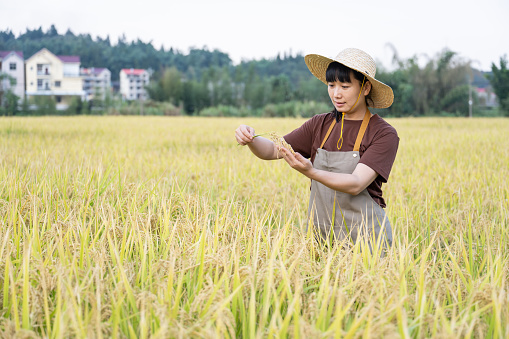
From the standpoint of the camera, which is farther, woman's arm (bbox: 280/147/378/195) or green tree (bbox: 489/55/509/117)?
green tree (bbox: 489/55/509/117)

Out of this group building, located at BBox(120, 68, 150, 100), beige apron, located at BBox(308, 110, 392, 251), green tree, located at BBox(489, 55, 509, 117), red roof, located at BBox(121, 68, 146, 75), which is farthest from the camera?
building, located at BBox(120, 68, 150, 100)

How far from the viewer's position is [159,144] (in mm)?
7008

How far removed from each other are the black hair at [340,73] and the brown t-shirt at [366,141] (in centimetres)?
19

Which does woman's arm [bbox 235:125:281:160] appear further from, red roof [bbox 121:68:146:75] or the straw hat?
red roof [bbox 121:68:146:75]

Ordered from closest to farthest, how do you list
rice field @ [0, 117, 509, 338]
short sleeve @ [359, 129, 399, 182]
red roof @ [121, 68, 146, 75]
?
rice field @ [0, 117, 509, 338], short sleeve @ [359, 129, 399, 182], red roof @ [121, 68, 146, 75]

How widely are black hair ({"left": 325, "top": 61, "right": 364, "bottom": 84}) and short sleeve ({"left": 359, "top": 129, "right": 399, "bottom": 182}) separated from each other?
27 centimetres

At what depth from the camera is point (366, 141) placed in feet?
6.69

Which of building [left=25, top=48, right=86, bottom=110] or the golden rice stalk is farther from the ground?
building [left=25, top=48, right=86, bottom=110]

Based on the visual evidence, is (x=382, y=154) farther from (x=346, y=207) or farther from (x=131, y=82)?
(x=131, y=82)

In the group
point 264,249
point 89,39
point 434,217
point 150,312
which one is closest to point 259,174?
point 434,217

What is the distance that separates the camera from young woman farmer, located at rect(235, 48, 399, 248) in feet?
6.41

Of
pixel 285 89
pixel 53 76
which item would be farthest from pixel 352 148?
pixel 53 76

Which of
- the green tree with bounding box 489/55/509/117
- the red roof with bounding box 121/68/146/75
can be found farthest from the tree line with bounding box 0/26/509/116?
the red roof with bounding box 121/68/146/75

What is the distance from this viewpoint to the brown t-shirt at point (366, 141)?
1950 mm
